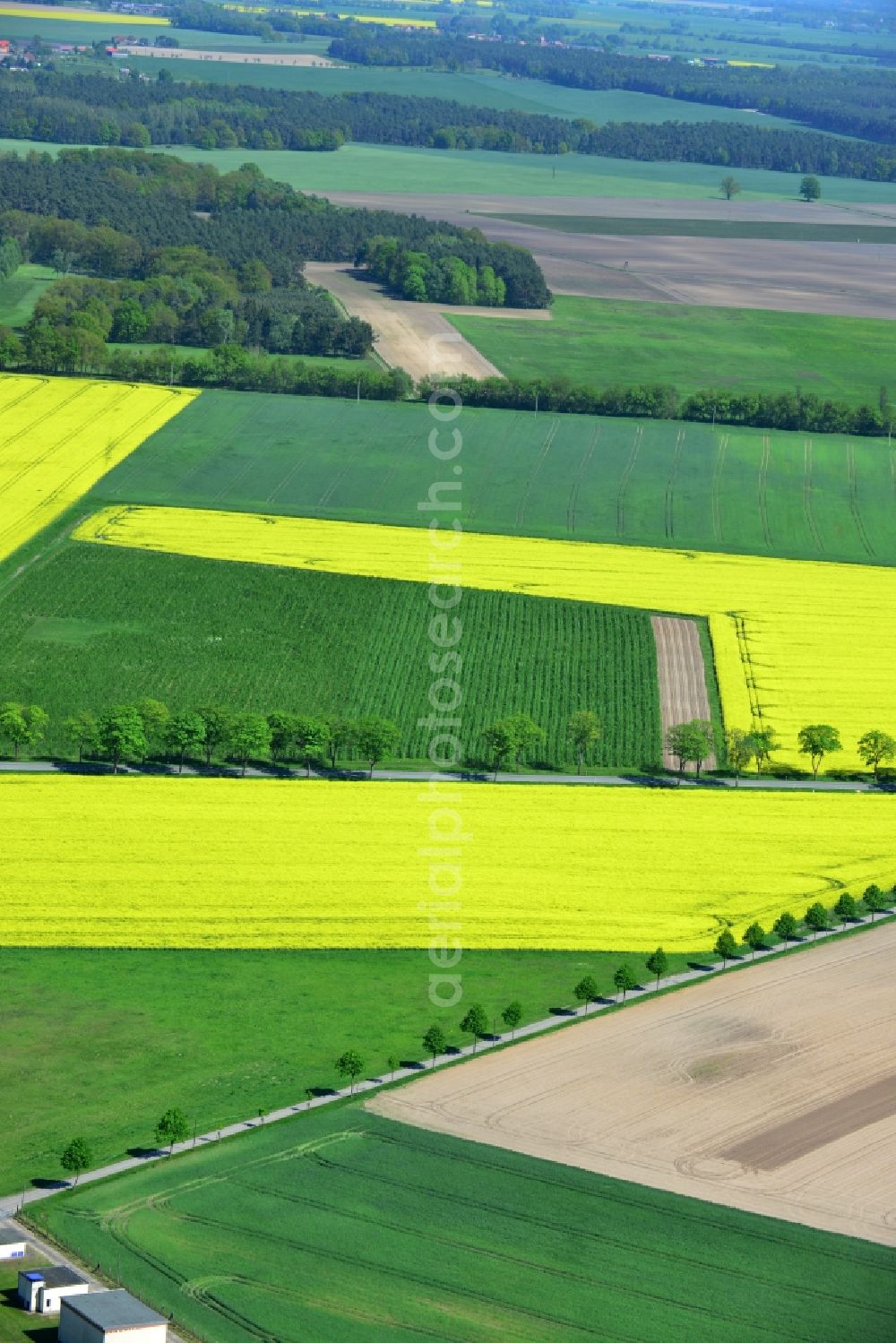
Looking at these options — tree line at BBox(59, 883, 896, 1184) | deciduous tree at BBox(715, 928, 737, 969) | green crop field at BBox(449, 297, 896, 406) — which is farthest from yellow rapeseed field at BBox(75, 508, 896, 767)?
green crop field at BBox(449, 297, 896, 406)

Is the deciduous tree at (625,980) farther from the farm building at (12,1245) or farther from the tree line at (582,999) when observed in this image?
the farm building at (12,1245)

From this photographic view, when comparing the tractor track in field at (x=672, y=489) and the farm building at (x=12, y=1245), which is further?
the tractor track in field at (x=672, y=489)

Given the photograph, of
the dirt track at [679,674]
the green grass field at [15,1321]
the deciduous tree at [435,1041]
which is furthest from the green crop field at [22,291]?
the green grass field at [15,1321]

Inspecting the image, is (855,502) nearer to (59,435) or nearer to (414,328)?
(59,435)

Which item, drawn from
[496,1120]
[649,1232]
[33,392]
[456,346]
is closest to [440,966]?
[496,1120]

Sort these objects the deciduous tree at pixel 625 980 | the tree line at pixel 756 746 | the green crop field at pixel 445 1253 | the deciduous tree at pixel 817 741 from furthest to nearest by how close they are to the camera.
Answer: the deciduous tree at pixel 817 741 < the tree line at pixel 756 746 < the deciduous tree at pixel 625 980 < the green crop field at pixel 445 1253

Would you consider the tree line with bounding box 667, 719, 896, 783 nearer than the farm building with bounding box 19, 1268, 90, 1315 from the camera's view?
No

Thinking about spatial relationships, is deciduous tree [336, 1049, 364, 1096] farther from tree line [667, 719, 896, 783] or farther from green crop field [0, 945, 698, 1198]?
tree line [667, 719, 896, 783]

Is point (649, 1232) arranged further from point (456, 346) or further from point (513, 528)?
point (456, 346)
